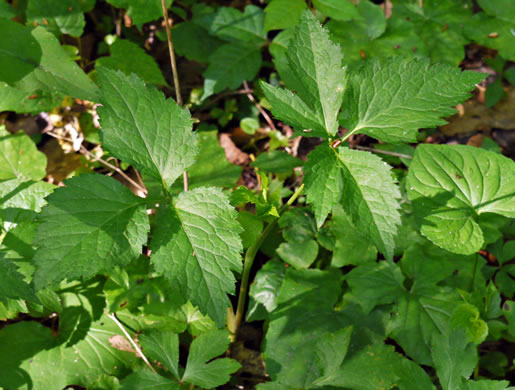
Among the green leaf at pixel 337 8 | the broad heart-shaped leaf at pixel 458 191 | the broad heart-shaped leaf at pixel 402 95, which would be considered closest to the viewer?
the broad heart-shaped leaf at pixel 402 95

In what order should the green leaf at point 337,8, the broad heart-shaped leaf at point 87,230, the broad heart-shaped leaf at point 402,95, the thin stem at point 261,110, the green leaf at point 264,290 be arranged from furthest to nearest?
the thin stem at point 261,110 → the green leaf at point 337,8 → the green leaf at point 264,290 → the broad heart-shaped leaf at point 402,95 → the broad heart-shaped leaf at point 87,230

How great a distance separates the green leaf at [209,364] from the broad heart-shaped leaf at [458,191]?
1.04 meters

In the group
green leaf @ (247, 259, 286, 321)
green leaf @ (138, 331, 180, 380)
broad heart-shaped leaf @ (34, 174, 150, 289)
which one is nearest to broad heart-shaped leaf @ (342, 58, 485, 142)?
broad heart-shaped leaf @ (34, 174, 150, 289)

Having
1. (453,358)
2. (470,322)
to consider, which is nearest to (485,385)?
(453,358)

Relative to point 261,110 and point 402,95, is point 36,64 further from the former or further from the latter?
point 402,95

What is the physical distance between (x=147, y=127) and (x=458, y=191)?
1.46 m

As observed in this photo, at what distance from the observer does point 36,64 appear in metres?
2.41

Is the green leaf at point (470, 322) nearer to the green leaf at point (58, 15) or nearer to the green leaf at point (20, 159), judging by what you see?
the green leaf at point (20, 159)

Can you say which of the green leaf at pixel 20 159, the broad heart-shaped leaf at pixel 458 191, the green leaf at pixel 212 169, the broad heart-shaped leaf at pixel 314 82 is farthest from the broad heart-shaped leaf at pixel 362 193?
the green leaf at pixel 20 159

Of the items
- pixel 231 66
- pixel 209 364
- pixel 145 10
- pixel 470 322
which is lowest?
pixel 470 322

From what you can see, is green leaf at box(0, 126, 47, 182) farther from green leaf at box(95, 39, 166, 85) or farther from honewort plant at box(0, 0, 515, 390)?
green leaf at box(95, 39, 166, 85)

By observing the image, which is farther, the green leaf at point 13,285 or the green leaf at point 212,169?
the green leaf at point 212,169

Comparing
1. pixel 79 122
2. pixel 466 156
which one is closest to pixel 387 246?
pixel 466 156

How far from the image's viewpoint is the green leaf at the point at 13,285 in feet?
5.40
